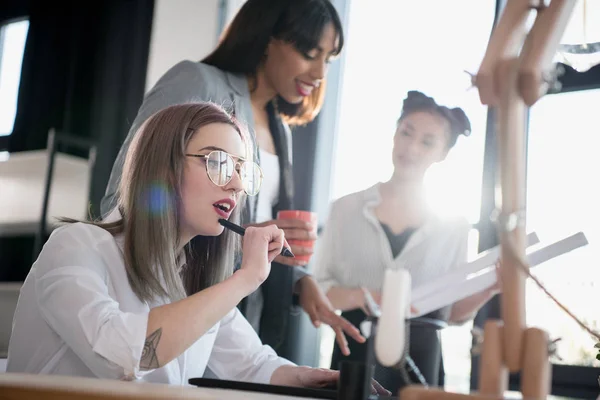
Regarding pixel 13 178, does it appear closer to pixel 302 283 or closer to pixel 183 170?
pixel 302 283

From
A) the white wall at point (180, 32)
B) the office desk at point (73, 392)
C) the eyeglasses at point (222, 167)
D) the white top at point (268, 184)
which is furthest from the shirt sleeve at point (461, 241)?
the office desk at point (73, 392)

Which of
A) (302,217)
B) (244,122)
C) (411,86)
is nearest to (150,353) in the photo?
(302,217)

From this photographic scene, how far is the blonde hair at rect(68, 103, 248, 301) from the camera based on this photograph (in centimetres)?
123

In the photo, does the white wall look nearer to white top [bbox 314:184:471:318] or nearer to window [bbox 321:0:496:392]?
window [bbox 321:0:496:392]

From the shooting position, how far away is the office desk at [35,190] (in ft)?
10.4

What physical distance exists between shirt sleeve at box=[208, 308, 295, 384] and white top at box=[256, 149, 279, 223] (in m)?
0.68

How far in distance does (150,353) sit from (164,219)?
0.99 feet

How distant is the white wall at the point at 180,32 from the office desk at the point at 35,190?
52 centimetres

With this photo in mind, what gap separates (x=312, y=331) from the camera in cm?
264

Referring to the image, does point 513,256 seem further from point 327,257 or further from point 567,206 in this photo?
point 327,257

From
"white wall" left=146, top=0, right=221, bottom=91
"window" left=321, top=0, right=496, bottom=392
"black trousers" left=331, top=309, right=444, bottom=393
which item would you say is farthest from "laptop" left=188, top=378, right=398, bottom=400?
"white wall" left=146, top=0, right=221, bottom=91

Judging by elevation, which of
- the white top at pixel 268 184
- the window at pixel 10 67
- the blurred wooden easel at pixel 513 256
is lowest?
the blurred wooden easel at pixel 513 256

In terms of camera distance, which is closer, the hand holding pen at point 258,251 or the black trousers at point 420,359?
the hand holding pen at point 258,251

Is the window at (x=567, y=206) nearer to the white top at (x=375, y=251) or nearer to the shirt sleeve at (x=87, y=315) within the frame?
the white top at (x=375, y=251)
